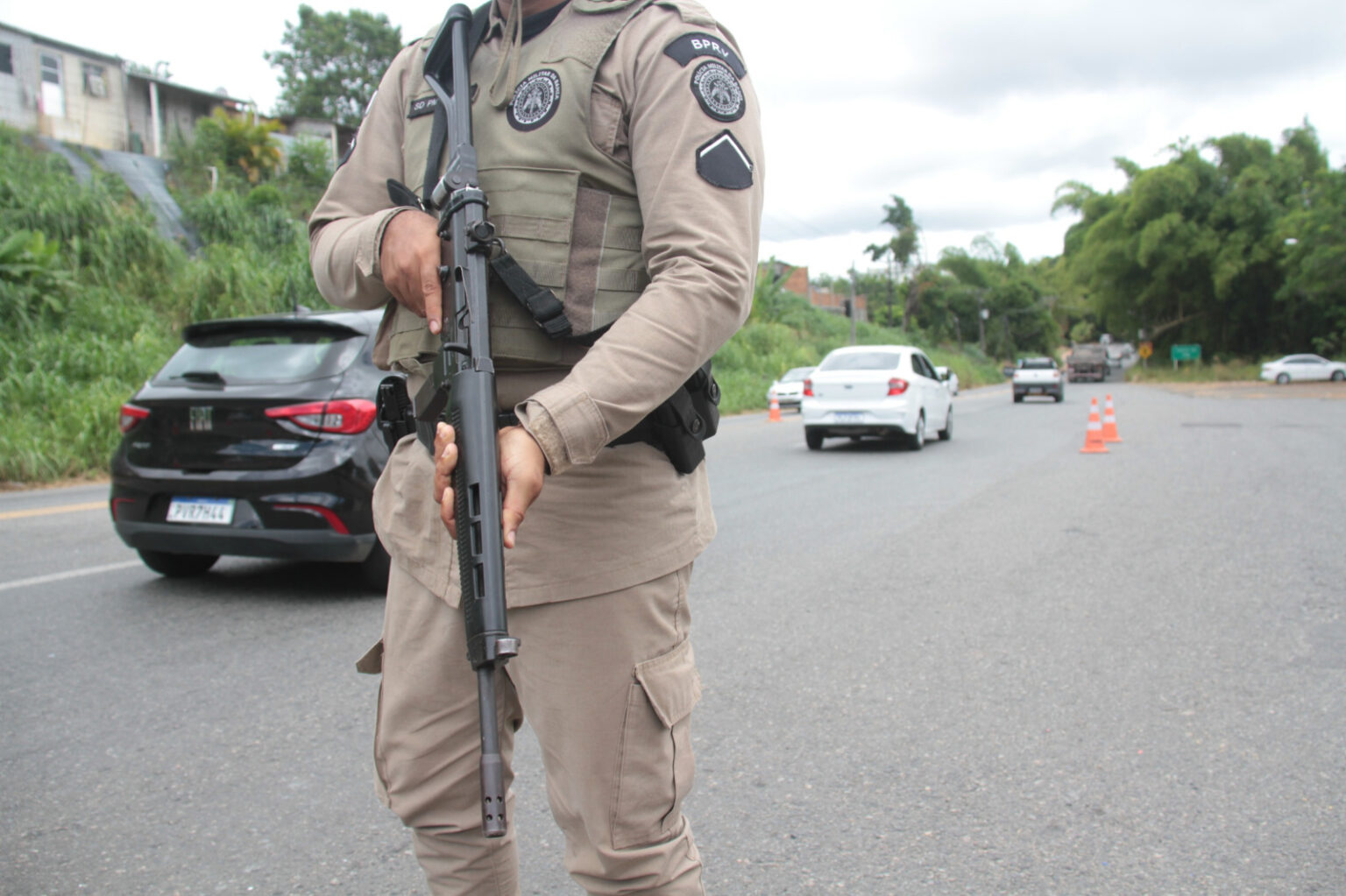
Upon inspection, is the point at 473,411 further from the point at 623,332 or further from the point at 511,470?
the point at 623,332

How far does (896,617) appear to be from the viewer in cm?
468

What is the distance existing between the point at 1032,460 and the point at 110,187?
17.0 meters

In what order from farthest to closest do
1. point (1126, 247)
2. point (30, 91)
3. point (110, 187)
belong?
point (1126, 247), point (30, 91), point (110, 187)

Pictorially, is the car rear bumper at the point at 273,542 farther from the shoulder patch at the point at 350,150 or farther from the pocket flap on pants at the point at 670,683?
the pocket flap on pants at the point at 670,683

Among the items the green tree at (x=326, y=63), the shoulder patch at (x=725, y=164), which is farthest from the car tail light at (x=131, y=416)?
the green tree at (x=326, y=63)

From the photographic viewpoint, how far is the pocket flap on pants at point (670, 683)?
1396 mm

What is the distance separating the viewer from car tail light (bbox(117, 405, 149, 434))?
198 inches

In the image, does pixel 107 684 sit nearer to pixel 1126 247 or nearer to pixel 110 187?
pixel 110 187

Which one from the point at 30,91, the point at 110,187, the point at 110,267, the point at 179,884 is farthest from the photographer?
the point at 30,91

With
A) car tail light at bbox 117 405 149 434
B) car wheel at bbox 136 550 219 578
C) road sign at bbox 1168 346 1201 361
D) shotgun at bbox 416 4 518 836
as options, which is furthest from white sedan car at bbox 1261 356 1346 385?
shotgun at bbox 416 4 518 836

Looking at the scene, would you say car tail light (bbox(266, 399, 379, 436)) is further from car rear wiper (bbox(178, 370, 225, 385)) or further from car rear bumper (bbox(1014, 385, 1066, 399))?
car rear bumper (bbox(1014, 385, 1066, 399))

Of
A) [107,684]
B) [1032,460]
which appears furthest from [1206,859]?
[1032,460]

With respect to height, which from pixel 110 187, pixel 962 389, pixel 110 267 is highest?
pixel 110 187

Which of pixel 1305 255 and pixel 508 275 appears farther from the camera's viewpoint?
pixel 1305 255
